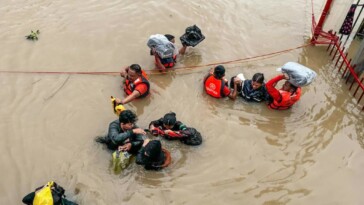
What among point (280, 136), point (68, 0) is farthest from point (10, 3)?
point (280, 136)

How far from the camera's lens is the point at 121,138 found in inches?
212

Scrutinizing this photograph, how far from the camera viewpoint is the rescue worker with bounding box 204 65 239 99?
6.52 meters

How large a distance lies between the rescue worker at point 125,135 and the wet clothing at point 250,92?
2290 mm

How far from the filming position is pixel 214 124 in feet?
21.3

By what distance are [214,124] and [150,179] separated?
5.43ft

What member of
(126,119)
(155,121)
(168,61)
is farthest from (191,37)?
(126,119)

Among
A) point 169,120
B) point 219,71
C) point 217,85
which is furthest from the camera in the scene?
point 217,85

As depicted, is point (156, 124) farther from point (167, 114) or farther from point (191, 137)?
point (191, 137)

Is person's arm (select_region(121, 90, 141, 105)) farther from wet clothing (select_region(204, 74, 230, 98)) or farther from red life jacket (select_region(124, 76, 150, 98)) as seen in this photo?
wet clothing (select_region(204, 74, 230, 98))

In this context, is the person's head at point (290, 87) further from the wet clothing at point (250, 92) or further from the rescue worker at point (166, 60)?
the rescue worker at point (166, 60)

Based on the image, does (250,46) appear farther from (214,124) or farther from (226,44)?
(214,124)

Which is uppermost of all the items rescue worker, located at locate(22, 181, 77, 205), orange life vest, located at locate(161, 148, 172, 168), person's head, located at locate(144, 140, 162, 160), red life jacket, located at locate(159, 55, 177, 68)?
red life jacket, located at locate(159, 55, 177, 68)

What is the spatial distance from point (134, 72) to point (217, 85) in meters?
1.56

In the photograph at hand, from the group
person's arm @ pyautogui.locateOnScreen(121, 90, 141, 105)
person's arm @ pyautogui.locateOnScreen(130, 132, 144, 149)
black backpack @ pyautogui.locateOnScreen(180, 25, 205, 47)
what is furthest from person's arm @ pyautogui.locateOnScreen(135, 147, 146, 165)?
black backpack @ pyautogui.locateOnScreen(180, 25, 205, 47)
